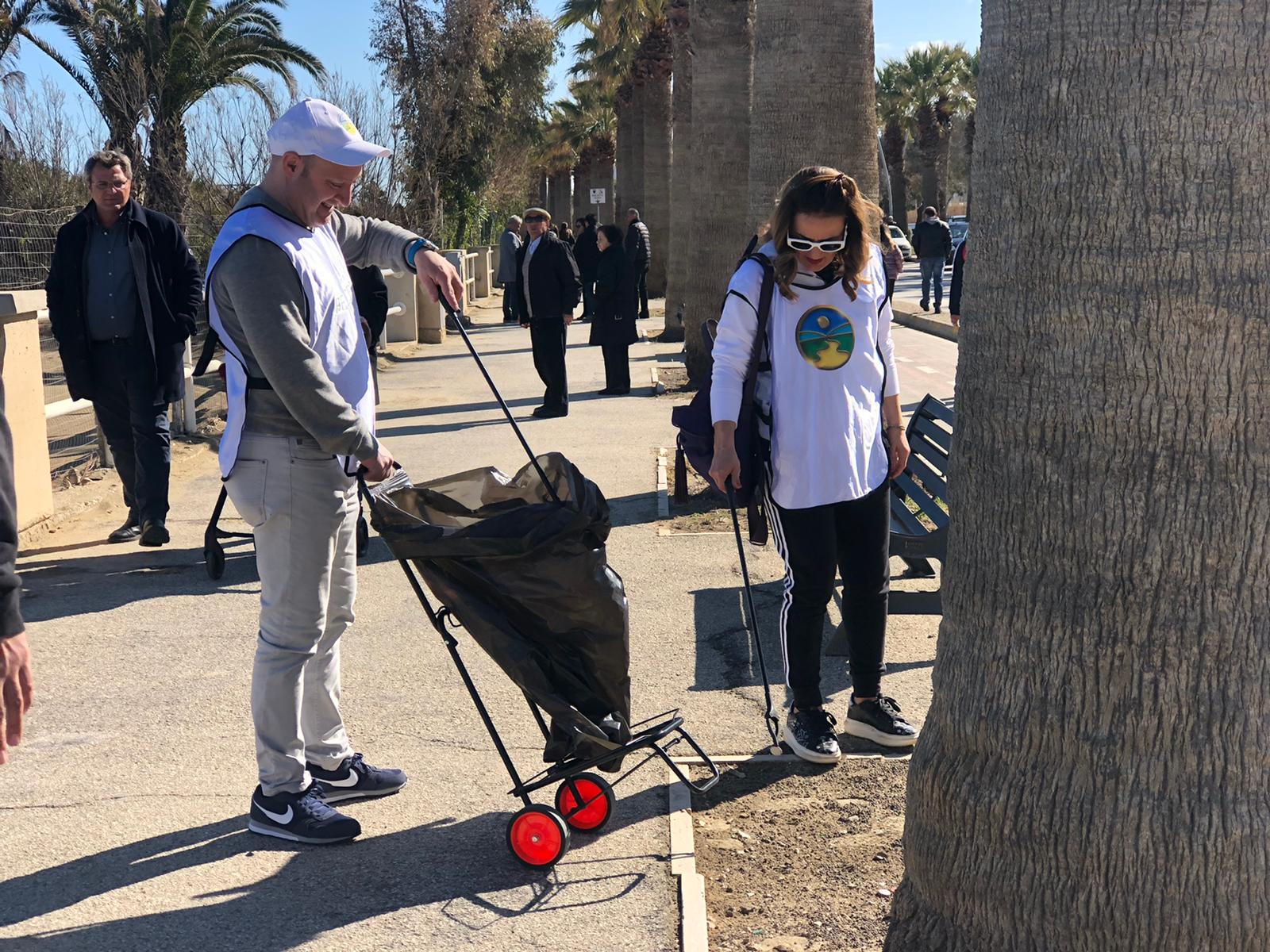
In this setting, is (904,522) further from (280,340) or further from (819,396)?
(280,340)

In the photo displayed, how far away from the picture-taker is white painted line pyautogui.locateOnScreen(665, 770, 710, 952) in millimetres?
3281

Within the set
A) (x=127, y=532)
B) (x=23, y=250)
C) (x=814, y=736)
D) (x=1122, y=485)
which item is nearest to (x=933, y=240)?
(x=23, y=250)

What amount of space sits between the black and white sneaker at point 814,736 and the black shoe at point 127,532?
4.69 metres

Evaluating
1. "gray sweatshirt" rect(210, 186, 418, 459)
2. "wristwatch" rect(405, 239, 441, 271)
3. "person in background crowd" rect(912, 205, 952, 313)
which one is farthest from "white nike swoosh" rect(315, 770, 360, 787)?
"person in background crowd" rect(912, 205, 952, 313)

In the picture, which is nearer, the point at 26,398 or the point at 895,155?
the point at 26,398

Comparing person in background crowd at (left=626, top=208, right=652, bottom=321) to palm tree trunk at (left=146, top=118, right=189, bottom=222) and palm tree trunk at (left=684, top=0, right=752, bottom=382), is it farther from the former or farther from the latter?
palm tree trunk at (left=146, top=118, right=189, bottom=222)

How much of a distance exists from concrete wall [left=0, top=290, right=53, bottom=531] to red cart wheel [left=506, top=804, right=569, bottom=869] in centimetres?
489

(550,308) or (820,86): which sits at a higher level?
(820,86)

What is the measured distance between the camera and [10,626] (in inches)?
87.3

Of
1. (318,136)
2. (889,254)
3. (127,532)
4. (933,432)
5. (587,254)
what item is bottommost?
(127,532)

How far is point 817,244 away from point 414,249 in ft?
4.23

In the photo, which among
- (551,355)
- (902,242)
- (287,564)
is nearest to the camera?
(287,564)

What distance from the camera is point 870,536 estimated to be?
4.41 meters

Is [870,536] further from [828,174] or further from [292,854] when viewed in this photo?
[292,854]
